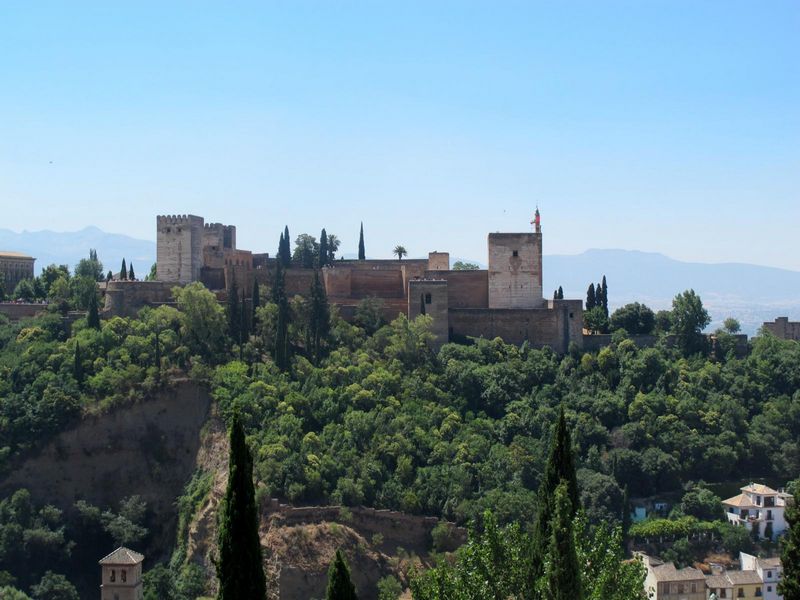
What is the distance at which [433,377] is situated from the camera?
159ft

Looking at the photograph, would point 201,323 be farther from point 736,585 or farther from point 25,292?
point 736,585

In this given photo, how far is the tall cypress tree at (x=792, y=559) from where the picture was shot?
71.2 ft

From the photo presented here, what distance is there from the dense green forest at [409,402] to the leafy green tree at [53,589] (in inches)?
54.7

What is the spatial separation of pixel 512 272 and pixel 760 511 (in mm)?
15409

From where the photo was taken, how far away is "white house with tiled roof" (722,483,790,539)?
4328 centimetres

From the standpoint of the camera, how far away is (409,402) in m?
46.6

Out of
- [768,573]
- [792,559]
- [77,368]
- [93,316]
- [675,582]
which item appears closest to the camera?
[792,559]

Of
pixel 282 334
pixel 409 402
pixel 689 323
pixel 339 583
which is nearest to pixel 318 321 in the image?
pixel 282 334

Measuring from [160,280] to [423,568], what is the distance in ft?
71.9

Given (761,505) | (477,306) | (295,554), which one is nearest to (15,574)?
(295,554)

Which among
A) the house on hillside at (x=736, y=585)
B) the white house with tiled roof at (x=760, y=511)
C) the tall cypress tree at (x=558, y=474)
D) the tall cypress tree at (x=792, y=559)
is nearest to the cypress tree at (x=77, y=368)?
the house on hillside at (x=736, y=585)

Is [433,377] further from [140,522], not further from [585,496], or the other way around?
[140,522]

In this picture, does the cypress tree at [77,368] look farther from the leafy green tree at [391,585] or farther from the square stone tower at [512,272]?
the square stone tower at [512,272]

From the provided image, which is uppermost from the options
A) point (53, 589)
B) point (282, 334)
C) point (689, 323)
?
point (689, 323)
